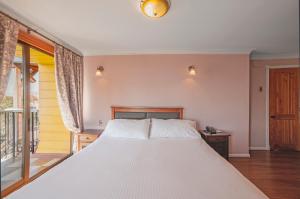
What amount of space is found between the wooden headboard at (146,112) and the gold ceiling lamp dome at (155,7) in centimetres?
199

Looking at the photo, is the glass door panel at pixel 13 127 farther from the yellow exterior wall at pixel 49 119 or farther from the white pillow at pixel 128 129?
the white pillow at pixel 128 129

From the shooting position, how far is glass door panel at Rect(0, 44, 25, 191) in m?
2.38

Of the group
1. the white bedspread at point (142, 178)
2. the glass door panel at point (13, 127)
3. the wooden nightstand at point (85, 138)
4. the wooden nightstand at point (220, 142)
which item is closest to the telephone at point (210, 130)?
the wooden nightstand at point (220, 142)

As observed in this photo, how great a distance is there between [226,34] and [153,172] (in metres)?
2.31

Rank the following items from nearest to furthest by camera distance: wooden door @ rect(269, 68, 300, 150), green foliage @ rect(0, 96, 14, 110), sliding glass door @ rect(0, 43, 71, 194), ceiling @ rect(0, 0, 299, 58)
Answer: ceiling @ rect(0, 0, 299, 58) < green foliage @ rect(0, 96, 14, 110) < sliding glass door @ rect(0, 43, 71, 194) < wooden door @ rect(269, 68, 300, 150)

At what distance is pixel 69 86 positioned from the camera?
10.5 feet

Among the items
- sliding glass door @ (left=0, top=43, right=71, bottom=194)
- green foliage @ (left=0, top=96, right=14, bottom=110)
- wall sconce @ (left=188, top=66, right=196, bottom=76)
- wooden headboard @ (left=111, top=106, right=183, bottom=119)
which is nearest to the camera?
green foliage @ (left=0, top=96, right=14, bottom=110)

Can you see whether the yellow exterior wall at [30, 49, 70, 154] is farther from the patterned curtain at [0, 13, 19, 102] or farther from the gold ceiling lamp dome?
the gold ceiling lamp dome

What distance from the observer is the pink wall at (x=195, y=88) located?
354cm

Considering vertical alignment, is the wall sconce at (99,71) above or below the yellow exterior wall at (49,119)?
above

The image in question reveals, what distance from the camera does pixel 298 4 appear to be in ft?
6.04

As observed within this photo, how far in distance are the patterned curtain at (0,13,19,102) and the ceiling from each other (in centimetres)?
22

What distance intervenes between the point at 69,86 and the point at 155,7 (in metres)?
2.19

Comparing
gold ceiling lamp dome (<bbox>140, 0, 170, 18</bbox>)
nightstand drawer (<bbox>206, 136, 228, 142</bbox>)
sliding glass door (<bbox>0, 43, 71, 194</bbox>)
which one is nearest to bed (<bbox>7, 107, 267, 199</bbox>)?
nightstand drawer (<bbox>206, 136, 228, 142</bbox>)
